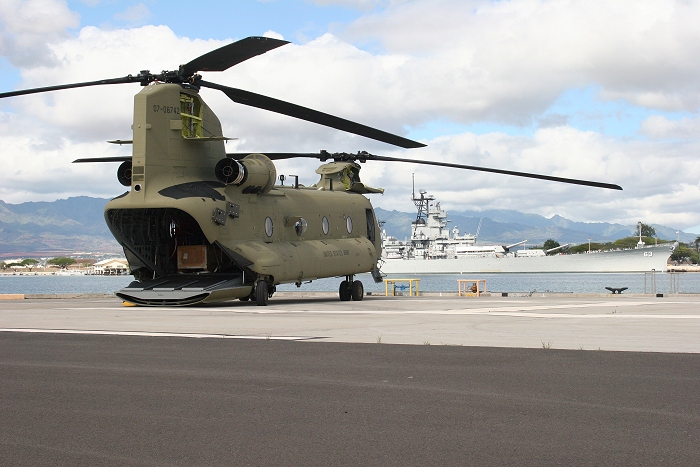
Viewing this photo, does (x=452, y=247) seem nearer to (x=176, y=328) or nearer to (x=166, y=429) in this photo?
(x=176, y=328)

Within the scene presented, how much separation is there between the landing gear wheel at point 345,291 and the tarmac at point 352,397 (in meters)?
14.8

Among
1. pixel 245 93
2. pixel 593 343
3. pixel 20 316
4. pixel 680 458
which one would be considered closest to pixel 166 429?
pixel 680 458

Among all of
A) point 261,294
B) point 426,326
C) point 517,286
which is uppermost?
point 261,294

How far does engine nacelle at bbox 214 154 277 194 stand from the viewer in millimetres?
23375

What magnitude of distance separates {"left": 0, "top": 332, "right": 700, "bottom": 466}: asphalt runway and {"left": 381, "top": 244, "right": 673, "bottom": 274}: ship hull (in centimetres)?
11327

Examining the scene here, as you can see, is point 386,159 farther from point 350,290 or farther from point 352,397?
point 352,397

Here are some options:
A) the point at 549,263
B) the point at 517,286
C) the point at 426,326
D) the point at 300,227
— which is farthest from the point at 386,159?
the point at 549,263

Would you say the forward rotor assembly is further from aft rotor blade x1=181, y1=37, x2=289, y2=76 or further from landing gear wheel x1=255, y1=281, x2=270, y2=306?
landing gear wheel x1=255, y1=281, x2=270, y2=306

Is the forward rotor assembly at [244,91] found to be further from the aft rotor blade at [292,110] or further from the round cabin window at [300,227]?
the round cabin window at [300,227]

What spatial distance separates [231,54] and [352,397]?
542 inches

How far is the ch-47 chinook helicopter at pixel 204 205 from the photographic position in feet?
71.8

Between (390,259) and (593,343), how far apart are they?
117273 mm

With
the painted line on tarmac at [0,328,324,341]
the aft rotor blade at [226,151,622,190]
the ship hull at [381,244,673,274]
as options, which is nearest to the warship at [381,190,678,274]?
the ship hull at [381,244,673,274]

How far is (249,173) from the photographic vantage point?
23781 mm
